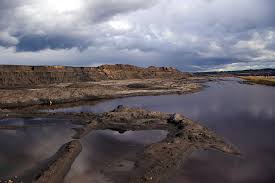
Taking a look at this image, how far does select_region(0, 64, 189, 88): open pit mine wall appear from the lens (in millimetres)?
114875

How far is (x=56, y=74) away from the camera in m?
132

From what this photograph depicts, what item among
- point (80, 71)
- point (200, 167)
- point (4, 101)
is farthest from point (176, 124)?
point (80, 71)

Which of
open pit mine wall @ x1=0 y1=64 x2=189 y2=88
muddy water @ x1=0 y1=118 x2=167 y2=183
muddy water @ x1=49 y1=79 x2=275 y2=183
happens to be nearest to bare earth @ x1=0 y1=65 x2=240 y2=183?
muddy water @ x1=0 y1=118 x2=167 y2=183

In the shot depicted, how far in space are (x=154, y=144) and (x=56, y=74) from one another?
112 m

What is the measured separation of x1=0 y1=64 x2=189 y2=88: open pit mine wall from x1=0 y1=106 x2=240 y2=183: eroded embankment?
261 feet

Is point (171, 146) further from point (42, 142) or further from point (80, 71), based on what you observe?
point (80, 71)

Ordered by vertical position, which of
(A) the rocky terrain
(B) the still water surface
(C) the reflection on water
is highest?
(A) the rocky terrain

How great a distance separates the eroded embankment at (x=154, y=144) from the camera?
20252mm

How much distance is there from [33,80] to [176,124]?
97575 millimetres

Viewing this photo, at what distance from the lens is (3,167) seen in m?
22.3

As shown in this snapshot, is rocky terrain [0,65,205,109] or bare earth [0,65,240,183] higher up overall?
rocky terrain [0,65,205,109]

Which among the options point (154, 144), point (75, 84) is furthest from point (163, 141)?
point (75, 84)

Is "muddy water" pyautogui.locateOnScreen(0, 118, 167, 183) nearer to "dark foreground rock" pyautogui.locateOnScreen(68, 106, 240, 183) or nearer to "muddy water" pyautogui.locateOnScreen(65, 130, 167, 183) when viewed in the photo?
"muddy water" pyautogui.locateOnScreen(65, 130, 167, 183)

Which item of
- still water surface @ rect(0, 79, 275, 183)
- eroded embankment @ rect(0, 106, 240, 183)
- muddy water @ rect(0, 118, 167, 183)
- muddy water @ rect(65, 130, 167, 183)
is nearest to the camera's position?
still water surface @ rect(0, 79, 275, 183)
